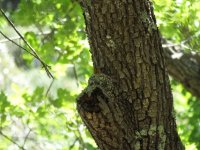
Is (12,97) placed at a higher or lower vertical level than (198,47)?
higher

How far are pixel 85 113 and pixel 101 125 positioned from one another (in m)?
0.09

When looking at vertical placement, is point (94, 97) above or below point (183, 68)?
below

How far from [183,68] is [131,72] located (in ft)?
6.44

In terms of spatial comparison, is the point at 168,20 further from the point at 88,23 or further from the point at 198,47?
the point at 88,23

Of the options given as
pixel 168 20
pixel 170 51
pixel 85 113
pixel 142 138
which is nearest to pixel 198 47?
pixel 168 20

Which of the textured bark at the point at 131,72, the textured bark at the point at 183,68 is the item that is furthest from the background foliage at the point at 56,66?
Answer: the textured bark at the point at 131,72

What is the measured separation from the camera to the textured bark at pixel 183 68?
13.0ft

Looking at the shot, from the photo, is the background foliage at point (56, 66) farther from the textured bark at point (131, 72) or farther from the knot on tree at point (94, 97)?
the knot on tree at point (94, 97)

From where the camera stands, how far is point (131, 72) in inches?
82.5

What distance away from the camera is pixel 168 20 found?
276cm

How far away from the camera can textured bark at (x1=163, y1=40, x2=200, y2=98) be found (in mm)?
3955

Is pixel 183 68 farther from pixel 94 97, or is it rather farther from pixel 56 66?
pixel 94 97

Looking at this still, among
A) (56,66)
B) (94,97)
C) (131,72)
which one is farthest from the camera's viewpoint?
(56,66)

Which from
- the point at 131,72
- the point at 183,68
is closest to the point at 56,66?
the point at 183,68
